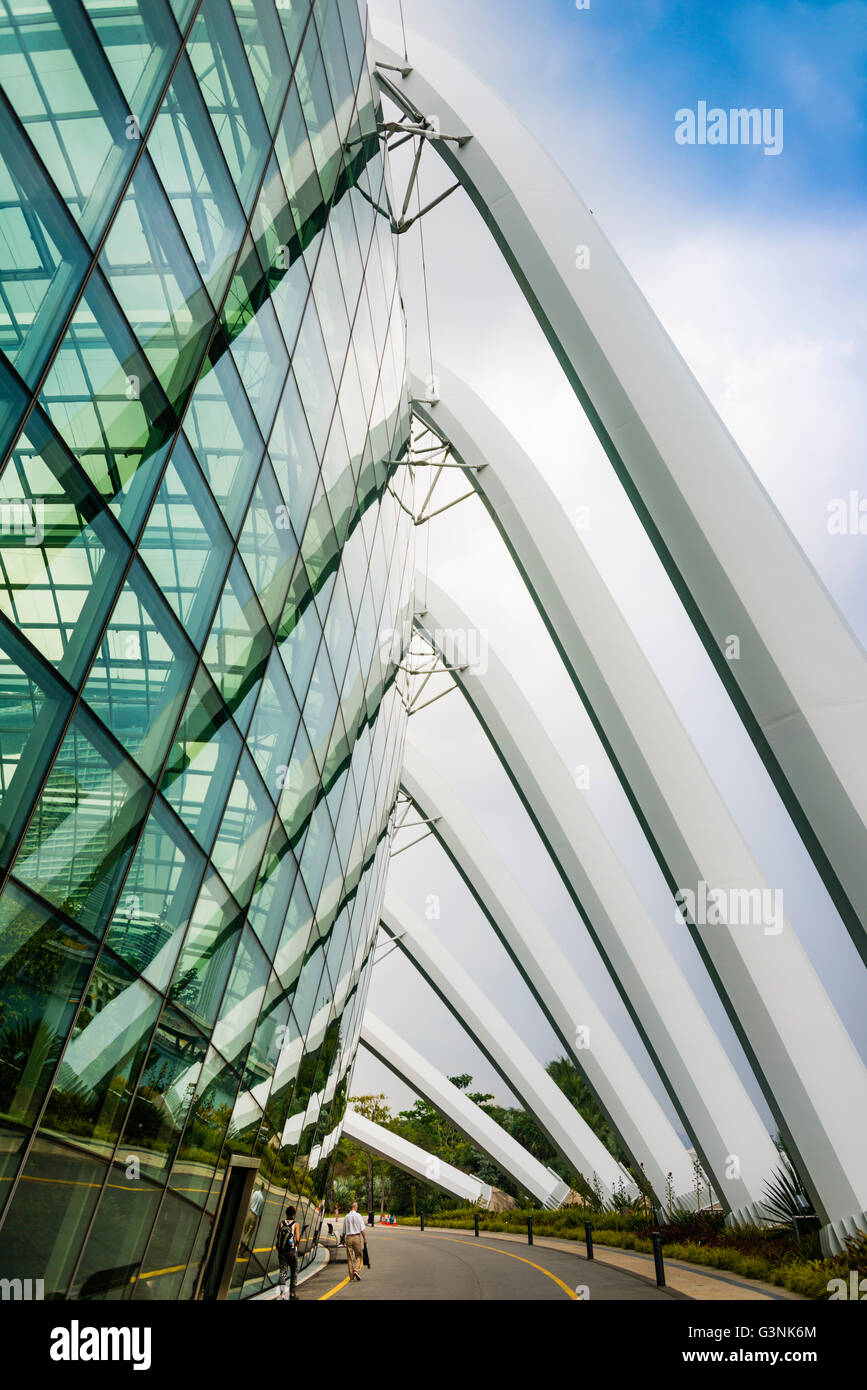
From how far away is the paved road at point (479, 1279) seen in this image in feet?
44.1

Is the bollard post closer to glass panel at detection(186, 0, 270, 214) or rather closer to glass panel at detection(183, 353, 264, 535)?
glass panel at detection(183, 353, 264, 535)

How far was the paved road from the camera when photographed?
13438 millimetres

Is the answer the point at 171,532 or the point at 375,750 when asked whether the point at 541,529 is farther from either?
the point at 171,532

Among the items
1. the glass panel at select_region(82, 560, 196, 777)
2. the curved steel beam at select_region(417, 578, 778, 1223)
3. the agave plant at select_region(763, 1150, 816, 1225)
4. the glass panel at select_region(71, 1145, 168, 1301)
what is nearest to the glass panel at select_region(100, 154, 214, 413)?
the glass panel at select_region(82, 560, 196, 777)

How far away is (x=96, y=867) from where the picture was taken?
6344mm

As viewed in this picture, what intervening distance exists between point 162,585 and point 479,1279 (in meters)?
15.5

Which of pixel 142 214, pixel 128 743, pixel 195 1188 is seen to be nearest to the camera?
pixel 142 214

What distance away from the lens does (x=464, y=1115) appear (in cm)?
4344

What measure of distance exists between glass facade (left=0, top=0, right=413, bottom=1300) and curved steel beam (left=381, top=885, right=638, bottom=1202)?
78.2 feet

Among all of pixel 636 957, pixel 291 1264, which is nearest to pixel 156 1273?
pixel 291 1264

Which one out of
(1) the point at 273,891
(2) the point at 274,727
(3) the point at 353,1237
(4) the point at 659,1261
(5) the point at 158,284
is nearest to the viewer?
(5) the point at 158,284

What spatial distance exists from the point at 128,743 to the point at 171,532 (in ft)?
5.81

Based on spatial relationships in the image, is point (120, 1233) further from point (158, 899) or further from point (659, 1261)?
point (659, 1261)
